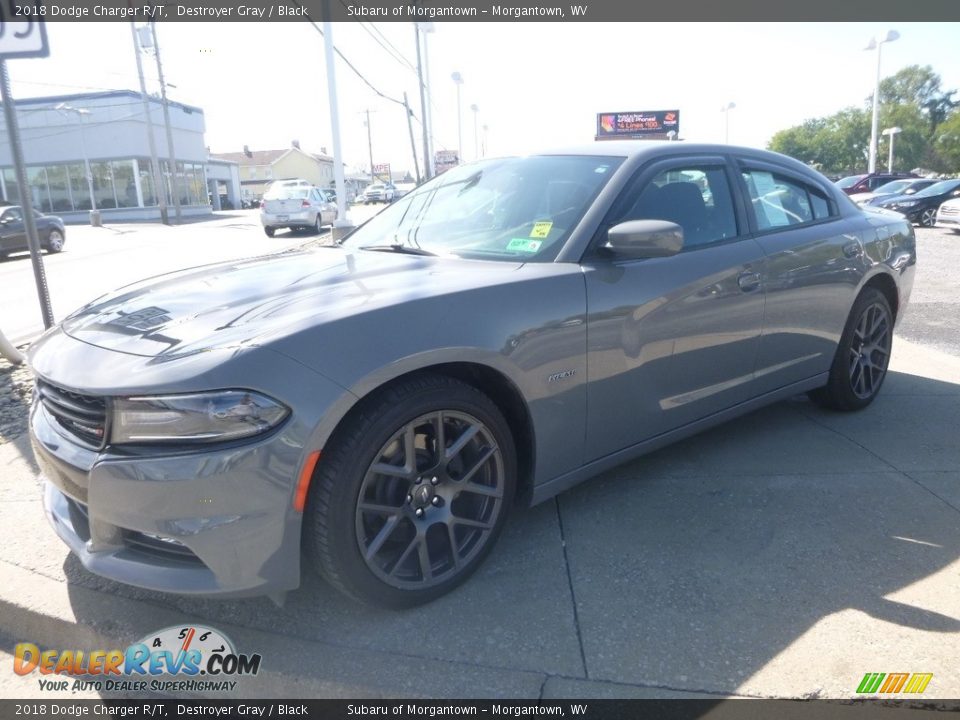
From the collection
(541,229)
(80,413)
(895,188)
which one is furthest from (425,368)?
(895,188)

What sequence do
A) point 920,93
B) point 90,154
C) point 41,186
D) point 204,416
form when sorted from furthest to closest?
1. point 920,93
2. point 41,186
3. point 90,154
4. point 204,416

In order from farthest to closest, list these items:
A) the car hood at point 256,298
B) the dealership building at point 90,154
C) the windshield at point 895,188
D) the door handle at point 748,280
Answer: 1. the dealership building at point 90,154
2. the windshield at point 895,188
3. the door handle at point 748,280
4. the car hood at point 256,298

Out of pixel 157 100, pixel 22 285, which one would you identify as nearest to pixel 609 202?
pixel 22 285

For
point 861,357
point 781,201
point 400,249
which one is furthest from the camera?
point 861,357

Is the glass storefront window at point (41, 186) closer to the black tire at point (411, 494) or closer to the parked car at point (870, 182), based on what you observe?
the parked car at point (870, 182)

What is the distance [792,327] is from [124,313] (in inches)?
125

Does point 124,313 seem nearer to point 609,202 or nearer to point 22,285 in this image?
point 609,202

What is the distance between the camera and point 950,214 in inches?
722

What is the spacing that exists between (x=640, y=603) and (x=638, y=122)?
189ft

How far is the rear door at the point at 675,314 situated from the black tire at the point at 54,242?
67.1 feet

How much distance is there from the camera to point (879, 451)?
3916 mm

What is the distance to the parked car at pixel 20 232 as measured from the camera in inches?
697

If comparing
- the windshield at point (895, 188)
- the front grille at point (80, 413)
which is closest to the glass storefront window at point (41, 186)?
the windshield at point (895, 188)

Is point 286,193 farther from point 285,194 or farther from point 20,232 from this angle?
point 20,232
